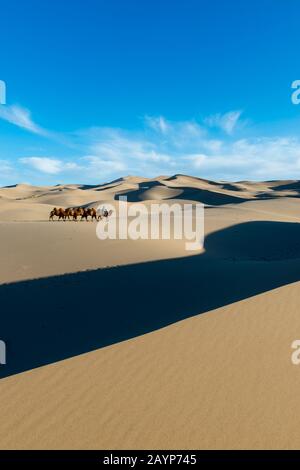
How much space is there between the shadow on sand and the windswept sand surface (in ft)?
0.10

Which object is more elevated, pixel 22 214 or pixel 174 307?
pixel 22 214

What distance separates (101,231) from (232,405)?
41.3 feet

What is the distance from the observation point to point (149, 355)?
4.74 m

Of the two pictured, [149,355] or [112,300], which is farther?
[112,300]

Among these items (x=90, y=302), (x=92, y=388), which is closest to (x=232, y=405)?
(x=92, y=388)

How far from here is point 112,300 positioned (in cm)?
736

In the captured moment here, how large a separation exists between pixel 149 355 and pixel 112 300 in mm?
2768

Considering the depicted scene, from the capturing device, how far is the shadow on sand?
5566 millimetres

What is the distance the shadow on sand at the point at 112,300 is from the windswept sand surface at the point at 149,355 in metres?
0.03

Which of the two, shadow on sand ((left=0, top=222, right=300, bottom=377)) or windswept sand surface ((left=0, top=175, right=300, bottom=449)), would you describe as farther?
shadow on sand ((left=0, top=222, right=300, bottom=377))

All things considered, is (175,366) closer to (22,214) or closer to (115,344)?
(115,344)

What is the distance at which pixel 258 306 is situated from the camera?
6219mm

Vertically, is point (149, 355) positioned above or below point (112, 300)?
below

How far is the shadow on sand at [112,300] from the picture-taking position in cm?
557
